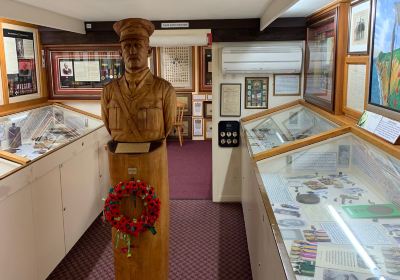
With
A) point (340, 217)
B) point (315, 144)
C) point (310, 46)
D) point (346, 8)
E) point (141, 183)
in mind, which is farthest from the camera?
point (310, 46)

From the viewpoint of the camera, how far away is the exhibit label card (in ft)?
7.06

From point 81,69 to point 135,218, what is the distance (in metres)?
3.15

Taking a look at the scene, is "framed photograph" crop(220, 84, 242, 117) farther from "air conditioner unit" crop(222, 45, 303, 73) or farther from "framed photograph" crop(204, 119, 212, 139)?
"framed photograph" crop(204, 119, 212, 139)

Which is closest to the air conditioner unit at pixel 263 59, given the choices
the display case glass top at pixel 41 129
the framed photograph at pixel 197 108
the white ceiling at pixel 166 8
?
the white ceiling at pixel 166 8

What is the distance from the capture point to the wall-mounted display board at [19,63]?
4.11 m

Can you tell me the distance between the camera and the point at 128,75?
2658mm

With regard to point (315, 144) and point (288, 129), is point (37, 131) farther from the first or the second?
point (315, 144)

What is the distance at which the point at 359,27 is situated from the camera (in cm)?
286

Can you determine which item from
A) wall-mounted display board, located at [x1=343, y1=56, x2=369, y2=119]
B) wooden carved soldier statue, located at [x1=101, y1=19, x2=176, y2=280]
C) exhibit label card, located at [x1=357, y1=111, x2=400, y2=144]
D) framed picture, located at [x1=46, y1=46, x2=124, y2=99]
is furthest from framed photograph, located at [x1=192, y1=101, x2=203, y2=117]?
exhibit label card, located at [x1=357, y1=111, x2=400, y2=144]

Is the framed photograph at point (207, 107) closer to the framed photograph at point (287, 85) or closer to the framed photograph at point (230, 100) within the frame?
the framed photograph at point (230, 100)

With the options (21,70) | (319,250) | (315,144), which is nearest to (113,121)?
(315,144)

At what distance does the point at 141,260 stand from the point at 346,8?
2.41m

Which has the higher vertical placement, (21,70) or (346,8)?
(346,8)

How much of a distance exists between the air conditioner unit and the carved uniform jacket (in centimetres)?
182
